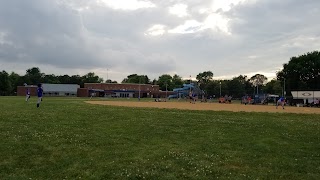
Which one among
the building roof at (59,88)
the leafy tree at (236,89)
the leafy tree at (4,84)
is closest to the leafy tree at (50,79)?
the building roof at (59,88)

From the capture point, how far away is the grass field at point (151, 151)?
34.5 feet

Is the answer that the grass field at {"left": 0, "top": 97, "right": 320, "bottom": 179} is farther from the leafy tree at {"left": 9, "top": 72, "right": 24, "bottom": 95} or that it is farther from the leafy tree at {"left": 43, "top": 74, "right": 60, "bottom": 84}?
the leafy tree at {"left": 43, "top": 74, "right": 60, "bottom": 84}

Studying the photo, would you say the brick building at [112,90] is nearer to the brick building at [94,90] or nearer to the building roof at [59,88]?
the brick building at [94,90]

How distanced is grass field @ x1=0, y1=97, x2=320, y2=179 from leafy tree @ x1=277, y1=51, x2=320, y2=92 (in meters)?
98.4

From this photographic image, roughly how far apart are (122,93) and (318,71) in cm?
8540

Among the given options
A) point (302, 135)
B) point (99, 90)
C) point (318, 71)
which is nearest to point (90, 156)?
point (302, 135)

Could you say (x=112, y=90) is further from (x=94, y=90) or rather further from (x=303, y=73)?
(x=303, y=73)

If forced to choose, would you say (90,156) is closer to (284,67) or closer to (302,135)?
(302,135)

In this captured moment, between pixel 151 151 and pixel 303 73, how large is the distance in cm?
10742

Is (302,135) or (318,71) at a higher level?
(318,71)

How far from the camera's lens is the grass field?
10523 millimetres

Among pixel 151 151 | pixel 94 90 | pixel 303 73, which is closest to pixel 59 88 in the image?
pixel 94 90

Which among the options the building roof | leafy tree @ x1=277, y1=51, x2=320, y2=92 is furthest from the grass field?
the building roof

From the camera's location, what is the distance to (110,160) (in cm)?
1162
